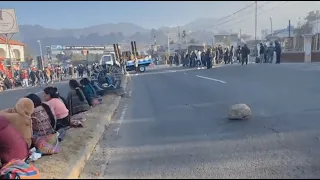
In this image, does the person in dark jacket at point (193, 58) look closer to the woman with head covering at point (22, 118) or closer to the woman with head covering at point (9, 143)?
the woman with head covering at point (22, 118)

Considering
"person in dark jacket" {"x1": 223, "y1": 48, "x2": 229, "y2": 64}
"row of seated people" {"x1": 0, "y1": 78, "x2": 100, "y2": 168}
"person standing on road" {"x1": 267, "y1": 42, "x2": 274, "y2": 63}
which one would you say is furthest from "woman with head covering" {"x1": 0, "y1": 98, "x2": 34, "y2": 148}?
"person in dark jacket" {"x1": 223, "y1": 48, "x2": 229, "y2": 64}

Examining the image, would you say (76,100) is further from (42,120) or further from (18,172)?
(18,172)

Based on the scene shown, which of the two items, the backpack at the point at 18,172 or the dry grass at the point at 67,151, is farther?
the dry grass at the point at 67,151

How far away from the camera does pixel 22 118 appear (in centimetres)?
544

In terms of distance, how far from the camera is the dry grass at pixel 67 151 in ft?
15.9

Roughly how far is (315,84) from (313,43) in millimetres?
16611

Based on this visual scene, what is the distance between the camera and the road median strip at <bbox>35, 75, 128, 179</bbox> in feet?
15.9

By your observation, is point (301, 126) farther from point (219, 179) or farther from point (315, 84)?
point (315, 84)

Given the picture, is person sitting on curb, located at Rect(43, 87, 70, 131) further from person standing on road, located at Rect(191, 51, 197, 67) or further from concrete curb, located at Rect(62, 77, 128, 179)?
person standing on road, located at Rect(191, 51, 197, 67)

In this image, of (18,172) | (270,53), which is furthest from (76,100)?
(270,53)

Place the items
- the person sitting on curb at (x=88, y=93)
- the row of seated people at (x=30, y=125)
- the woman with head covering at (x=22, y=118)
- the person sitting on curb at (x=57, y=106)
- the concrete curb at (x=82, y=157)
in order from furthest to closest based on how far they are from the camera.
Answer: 1. the person sitting on curb at (x=88, y=93)
2. the person sitting on curb at (x=57, y=106)
3. the woman with head covering at (x=22, y=118)
4. the row of seated people at (x=30, y=125)
5. the concrete curb at (x=82, y=157)

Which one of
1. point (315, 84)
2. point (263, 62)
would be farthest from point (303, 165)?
point (263, 62)

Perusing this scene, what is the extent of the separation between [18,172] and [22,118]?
1369 millimetres

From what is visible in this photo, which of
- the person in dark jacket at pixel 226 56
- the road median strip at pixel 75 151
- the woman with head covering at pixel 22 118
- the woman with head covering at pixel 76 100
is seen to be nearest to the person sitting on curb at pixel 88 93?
the woman with head covering at pixel 76 100
